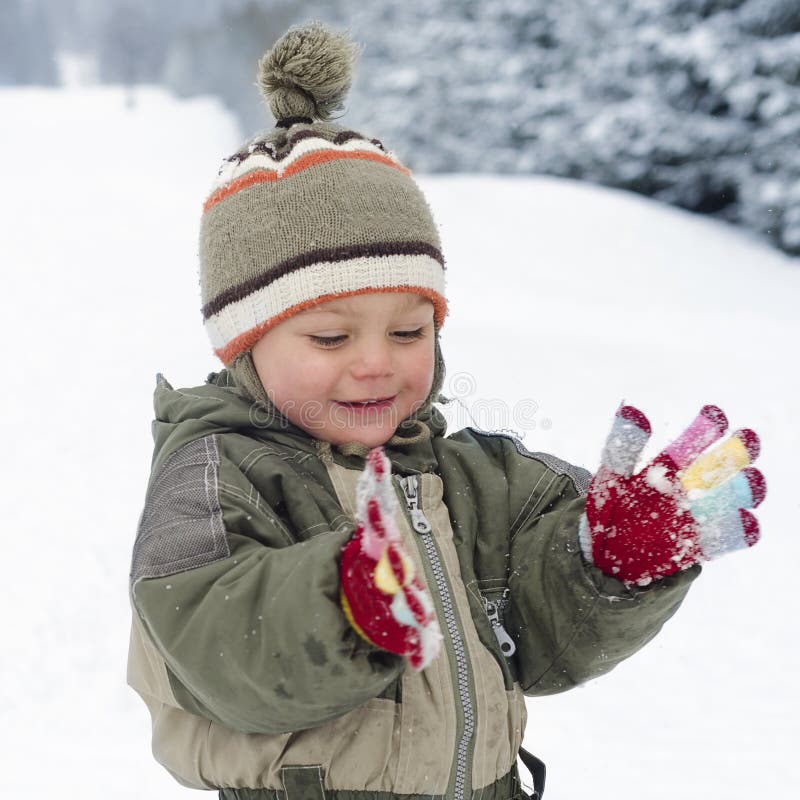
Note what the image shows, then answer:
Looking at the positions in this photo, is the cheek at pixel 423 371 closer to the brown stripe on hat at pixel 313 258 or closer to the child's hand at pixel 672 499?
the brown stripe on hat at pixel 313 258

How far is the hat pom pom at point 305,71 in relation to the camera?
1862 millimetres

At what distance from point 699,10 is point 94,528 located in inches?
339

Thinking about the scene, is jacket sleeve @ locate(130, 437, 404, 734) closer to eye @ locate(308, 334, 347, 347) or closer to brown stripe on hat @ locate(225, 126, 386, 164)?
eye @ locate(308, 334, 347, 347)

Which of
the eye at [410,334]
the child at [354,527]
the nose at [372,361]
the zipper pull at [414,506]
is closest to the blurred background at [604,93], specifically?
the child at [354,527]

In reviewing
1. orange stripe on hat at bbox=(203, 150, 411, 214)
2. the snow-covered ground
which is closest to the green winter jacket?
orange stripe on hat at bbox=(203, 150, 411, 214)

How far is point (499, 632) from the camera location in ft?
5.27

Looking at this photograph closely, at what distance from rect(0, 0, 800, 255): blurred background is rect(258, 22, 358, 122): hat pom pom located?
2562mm

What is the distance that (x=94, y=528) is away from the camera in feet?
12.3

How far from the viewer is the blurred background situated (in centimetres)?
880

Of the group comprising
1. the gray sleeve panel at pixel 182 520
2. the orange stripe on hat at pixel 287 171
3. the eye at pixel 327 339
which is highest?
the orange stripe on hat at pixel 287 171

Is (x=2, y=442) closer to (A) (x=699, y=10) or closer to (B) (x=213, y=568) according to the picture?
(B) (x=213, y=568)

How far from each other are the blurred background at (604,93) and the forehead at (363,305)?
315 cm

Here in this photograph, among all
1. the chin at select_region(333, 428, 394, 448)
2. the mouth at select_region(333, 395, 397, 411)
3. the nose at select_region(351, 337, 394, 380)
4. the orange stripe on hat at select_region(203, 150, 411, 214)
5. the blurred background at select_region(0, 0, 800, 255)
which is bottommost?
the chin at select_region(333, 428, 394, 448)

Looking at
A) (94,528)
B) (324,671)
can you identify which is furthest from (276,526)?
(94,528)
